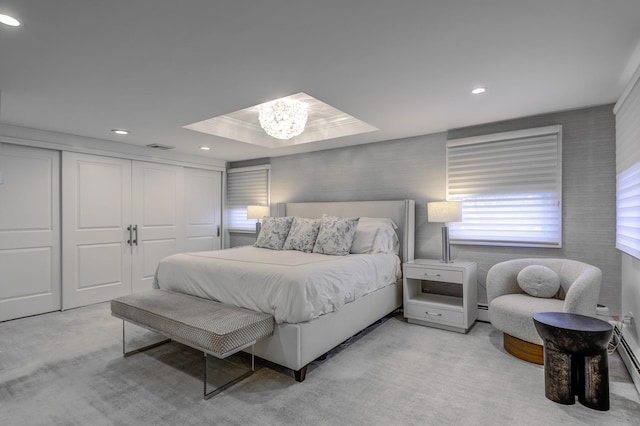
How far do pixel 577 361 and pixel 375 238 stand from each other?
208 cm

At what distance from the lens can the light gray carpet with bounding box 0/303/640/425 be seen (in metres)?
1.92

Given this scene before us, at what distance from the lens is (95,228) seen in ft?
14.4

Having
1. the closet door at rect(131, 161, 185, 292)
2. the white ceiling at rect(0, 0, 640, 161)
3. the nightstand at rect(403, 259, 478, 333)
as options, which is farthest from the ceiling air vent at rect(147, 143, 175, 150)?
the nightstand at rect(403, 259, 478, 333)

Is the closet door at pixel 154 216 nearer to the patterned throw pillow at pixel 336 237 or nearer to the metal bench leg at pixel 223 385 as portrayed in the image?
the patterned throw pillow at pixel 336 237

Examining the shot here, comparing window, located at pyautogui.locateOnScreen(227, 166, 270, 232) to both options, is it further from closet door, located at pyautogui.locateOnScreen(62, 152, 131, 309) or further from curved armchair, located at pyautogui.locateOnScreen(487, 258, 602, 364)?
curved armchair, located at pyautogui.locateOnScreen(487, 258, 602, 364)

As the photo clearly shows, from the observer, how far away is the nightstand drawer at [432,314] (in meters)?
3.30

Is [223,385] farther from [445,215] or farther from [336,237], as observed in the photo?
[445,215]

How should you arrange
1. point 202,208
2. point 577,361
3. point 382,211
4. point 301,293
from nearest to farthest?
point 577,361
point 301,293
point 382,211
point 202,208

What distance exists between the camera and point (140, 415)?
1.93m

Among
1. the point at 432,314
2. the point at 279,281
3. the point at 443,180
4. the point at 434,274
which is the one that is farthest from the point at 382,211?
the point at 279,281

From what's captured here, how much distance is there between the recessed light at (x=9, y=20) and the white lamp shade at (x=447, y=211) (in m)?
3.56

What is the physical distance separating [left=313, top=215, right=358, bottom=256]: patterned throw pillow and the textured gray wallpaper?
89cm

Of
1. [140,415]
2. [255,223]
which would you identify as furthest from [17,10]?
[255,223]

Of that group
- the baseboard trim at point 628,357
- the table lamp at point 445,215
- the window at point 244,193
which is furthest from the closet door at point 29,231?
the baseboard trim at point 628,357
